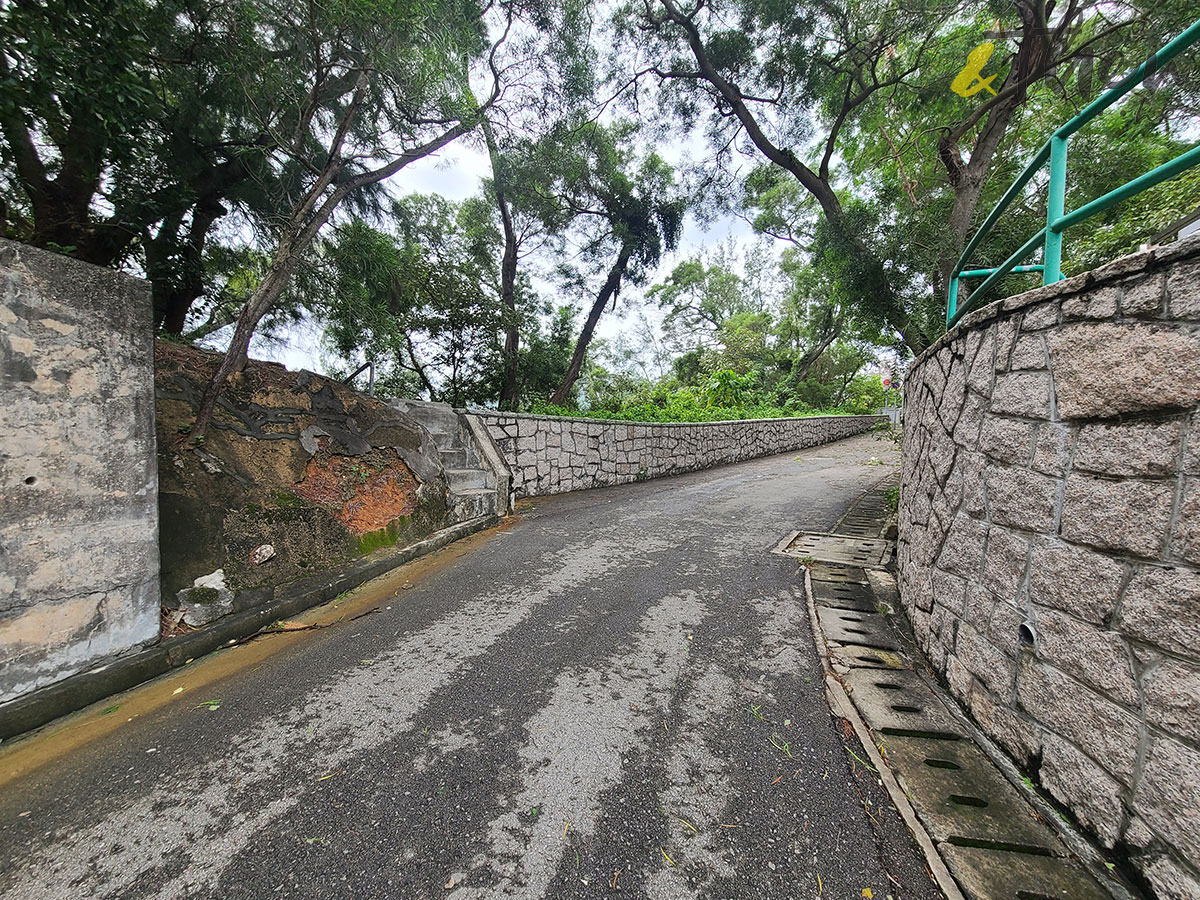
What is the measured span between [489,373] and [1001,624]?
910 centimetres

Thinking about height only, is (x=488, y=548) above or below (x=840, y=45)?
below

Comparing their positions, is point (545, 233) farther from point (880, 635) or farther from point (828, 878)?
point (828, 878)

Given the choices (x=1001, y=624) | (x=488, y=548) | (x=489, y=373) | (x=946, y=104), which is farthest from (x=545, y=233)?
(x=1001, y=624)

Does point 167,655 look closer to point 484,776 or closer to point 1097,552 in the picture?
point 484,776

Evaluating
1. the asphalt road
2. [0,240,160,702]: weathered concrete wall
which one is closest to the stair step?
the asphalt road

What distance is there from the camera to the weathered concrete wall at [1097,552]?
3.71ft

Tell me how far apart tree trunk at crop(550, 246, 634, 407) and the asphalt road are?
825 cm

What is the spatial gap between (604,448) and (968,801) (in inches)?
258

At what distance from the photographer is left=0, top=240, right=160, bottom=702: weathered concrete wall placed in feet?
6.02

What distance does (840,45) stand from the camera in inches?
276

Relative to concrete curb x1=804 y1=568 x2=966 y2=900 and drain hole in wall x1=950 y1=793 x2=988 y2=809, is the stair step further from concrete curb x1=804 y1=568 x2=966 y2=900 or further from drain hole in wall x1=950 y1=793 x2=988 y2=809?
drain hole in wall x1=950 y1=793 x2=988 y2=809

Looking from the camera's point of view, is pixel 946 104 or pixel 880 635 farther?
pixel 946 104

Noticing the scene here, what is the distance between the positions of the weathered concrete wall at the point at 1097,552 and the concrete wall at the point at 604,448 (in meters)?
4.99

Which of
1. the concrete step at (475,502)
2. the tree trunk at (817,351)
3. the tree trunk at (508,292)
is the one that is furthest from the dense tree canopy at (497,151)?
the tree trunk at (817,351)
